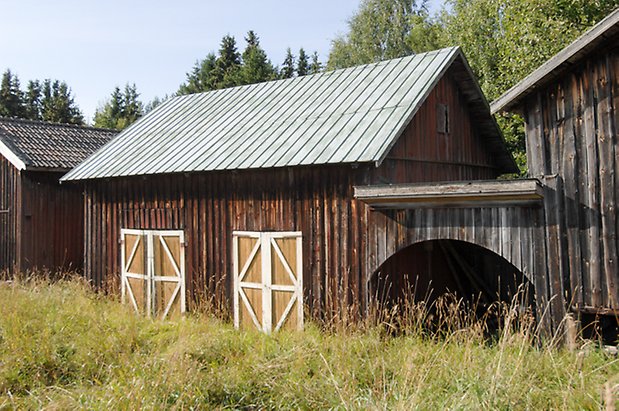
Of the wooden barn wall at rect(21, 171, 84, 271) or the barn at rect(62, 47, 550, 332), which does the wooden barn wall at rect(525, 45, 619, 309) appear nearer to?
the barn at rect(62, 47, 550, 332)

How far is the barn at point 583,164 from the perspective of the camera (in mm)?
7648

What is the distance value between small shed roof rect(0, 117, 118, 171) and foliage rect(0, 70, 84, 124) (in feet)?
113

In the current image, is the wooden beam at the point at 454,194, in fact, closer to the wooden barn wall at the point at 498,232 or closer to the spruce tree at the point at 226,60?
the wooden barn wall at the point at 498,232

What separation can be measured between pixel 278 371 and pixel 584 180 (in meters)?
4.77

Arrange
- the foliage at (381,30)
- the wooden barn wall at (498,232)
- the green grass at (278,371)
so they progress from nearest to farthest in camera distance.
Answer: the green grass at (278,371) < the wooden barn wall at (498,232) < the foliage at (381,30)

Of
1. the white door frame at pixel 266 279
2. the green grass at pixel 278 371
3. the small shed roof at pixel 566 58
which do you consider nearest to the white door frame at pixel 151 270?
the white door frame at pixel 266 279

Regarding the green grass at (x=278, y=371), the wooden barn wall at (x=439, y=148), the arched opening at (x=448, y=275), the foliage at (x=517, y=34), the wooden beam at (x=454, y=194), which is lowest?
the green grass at (x=278, y=371)

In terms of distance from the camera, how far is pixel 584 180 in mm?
7879

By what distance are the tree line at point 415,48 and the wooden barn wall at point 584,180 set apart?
10.9m

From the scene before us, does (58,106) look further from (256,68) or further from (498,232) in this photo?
(498,232)

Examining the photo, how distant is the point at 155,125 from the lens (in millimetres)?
15992

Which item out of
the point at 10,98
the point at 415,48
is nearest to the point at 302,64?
the point at 415,48

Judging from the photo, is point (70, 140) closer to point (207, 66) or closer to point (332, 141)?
point (332, 141)

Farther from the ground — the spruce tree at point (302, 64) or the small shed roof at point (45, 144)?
the spruce tree at point (302, 64)
